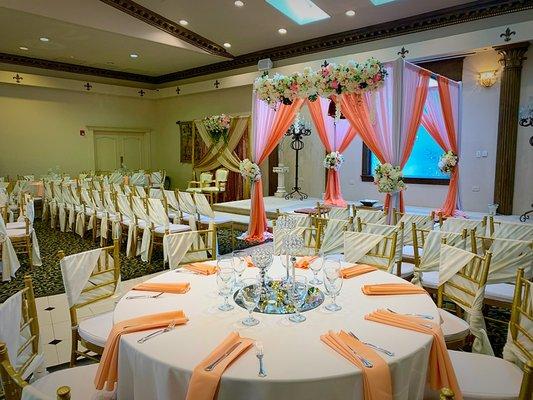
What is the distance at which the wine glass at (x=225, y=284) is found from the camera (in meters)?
2.03

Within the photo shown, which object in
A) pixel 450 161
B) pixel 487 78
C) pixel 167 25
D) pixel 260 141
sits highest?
pixel 167 25

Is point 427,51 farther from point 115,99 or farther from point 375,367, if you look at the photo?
point 115,99

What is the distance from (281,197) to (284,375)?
8.64m

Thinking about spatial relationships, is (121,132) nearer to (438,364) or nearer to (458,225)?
(458,225)

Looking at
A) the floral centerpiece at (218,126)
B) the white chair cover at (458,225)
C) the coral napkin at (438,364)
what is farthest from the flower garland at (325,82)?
the floral centerpiece at (218,126)

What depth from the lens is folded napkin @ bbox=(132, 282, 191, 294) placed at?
88.5 inches

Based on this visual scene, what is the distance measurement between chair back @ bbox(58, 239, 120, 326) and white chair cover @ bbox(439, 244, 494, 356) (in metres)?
2.29

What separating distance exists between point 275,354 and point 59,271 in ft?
15.4

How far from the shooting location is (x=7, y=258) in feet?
15.8

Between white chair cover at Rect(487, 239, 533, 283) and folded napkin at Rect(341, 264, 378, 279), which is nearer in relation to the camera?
folded napkin at Rect(341, 264, 378, 279)

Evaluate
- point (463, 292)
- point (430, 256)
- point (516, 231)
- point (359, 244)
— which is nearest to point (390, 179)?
point (516, 231)

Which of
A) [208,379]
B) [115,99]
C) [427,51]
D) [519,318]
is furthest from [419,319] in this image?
[115,99]

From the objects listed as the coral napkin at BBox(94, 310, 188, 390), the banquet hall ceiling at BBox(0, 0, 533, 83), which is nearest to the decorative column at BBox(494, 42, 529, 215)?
the banquet hall ceiling at BBox(0, 0, 533, 83)

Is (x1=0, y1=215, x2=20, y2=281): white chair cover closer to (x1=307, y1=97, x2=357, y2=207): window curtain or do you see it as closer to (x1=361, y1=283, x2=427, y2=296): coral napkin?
(x1=361, y1=283, x2=427, y2=296): coral napkin
